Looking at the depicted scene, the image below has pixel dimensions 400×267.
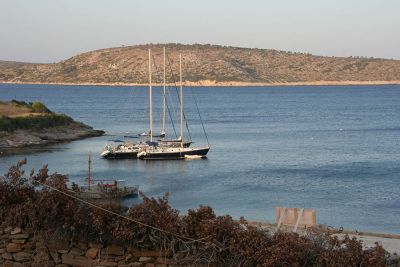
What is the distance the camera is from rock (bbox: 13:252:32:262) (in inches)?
485

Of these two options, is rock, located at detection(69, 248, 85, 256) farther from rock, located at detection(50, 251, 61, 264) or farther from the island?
the island

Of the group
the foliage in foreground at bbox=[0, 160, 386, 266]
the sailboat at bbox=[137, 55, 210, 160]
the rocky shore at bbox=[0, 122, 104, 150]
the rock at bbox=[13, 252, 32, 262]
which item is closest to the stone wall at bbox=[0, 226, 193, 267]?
the rock at bbox=[13, 252, 32, 262]

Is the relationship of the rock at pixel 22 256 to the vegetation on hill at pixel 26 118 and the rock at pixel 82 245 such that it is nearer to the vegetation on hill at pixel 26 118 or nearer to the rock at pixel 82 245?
the rock at pixel 82 245

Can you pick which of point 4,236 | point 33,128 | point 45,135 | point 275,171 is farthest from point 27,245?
point 45,135

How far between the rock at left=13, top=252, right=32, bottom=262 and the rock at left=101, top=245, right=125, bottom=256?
138 centimetres

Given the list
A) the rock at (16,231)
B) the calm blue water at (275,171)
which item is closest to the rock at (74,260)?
the rock at (16,231)

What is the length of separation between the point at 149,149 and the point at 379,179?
1923 centimetres

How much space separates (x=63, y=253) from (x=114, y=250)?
92 cm

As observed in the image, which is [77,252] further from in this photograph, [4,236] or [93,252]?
[4,236]

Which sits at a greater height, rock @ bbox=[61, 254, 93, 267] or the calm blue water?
rock @ bbox=[61, 254, 93, 267]

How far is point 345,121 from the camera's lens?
320 ft

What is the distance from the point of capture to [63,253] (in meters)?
12.1

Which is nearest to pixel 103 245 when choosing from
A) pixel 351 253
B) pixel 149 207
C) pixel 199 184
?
pixel 149 207

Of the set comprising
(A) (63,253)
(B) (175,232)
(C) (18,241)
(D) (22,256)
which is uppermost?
(B) (175,232)
